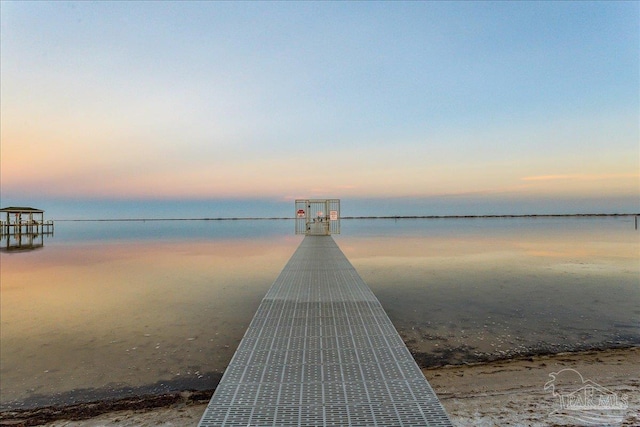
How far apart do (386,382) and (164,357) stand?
3.31 m

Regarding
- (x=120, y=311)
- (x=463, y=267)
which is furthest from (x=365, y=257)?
(x=120, y=311)

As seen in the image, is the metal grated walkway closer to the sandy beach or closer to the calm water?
the sandy beach

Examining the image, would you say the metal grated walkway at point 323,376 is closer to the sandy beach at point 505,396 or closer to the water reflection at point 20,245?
the sandy beach at point 505,396

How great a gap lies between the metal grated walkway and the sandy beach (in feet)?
1.95

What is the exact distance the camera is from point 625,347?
4.68 meters

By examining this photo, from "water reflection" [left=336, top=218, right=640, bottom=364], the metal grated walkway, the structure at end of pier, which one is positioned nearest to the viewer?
the metal grated walkway

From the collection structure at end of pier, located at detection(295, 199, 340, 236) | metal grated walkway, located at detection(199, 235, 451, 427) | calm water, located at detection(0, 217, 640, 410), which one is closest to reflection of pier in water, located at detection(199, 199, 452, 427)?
metal grated walkway, located at detection(199, 235, 451, 427)

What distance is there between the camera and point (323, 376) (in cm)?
286

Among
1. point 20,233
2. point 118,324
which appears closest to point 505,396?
point 118,324

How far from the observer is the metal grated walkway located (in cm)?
229

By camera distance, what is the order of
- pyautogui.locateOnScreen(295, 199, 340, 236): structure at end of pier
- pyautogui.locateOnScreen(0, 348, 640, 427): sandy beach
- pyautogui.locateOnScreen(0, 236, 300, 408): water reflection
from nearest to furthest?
pyautogui.locateOnScreen(0, 348, 640, 427): sandy beach → pyautogui.locateOnScreen(0, 236, 300, 408): water reflection → pyautogui.locateOnScreen(295, 199, 340, 236): structure at end of pier

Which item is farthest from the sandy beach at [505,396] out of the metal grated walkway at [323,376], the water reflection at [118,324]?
the water reflection at [118,324]

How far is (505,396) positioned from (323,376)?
71.7 inches

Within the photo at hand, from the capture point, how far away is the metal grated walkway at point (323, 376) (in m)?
2.29
